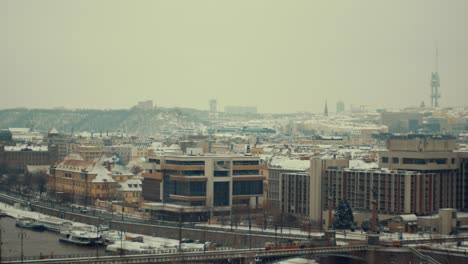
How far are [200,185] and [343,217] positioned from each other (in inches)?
327

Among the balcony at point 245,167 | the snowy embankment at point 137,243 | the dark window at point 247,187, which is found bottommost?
the snowy embankment at point 137,243

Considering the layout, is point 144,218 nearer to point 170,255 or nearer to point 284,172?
point 284,172

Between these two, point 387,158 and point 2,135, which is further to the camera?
point 2,135

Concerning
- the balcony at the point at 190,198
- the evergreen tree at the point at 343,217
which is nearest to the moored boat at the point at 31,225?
the balcony at the point at 190,198

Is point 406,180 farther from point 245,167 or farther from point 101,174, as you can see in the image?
point 101,174

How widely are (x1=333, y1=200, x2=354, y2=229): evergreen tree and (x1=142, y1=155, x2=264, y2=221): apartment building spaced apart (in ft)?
23.6

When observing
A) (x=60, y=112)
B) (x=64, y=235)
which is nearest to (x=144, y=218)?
(x=64, y=235)

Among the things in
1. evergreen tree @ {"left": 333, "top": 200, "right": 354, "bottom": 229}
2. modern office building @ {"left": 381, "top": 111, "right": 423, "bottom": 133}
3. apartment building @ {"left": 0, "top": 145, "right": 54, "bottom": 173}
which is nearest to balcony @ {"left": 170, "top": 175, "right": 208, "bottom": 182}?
evergreen tree @ {"left": 333, "top": 200, "right": 354, "bottom": 229}

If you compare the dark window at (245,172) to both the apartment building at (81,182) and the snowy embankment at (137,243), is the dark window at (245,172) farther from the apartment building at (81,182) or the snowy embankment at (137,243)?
the apartment building at (81,182)

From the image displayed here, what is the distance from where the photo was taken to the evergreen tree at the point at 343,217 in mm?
40594

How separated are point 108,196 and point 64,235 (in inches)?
450

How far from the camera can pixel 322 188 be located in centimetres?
4550

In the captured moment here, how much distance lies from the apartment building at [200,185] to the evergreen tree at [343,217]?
Result: 7183mm

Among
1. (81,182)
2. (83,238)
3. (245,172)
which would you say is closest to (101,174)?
(81,182)
